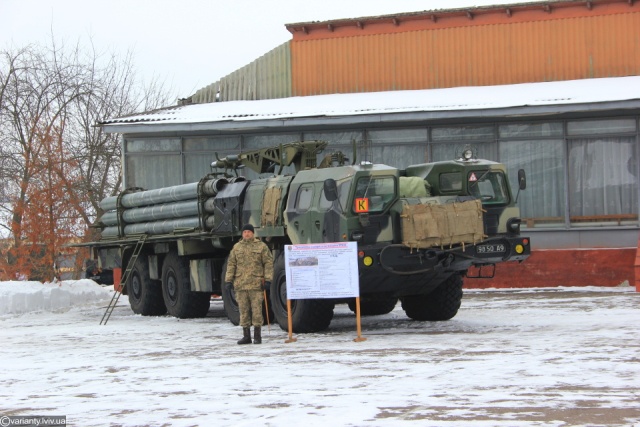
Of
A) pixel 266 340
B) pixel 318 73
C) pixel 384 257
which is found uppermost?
pixel 318 73

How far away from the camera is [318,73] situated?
3316 cm

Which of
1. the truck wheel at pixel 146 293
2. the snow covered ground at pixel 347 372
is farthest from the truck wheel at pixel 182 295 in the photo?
the snow covered ground at pixel 347 372

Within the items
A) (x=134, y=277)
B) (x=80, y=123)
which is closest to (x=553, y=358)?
(x=134, y=277)

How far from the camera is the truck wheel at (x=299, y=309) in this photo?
54.2 ft

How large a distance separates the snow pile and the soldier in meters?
8.91

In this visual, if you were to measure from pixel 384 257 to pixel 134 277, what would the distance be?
30.0 feet

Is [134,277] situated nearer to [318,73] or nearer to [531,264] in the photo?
[531,264]

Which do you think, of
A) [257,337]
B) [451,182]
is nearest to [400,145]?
[451,182]

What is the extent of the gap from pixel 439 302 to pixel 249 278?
12.7 ft

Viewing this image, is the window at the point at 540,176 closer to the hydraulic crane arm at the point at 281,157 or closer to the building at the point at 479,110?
the building at the point at 479,110

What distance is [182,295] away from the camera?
21.2 metres

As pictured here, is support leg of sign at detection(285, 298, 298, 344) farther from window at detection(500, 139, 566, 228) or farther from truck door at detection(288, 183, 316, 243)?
window at detection(500, 139, 566, 228)

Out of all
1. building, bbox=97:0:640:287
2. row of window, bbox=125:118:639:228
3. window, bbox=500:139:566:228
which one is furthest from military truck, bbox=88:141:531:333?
window, bbox=500:139:566:228

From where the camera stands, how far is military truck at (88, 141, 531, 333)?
16062 millimetres
